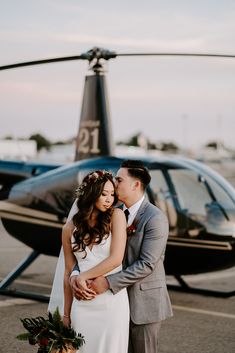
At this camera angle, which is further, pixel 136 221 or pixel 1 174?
pixel 1 174

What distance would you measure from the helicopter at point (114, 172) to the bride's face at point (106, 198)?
13.4 ft

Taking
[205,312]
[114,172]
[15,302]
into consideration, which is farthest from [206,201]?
[15,302]

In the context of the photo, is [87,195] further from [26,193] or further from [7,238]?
[7,238]

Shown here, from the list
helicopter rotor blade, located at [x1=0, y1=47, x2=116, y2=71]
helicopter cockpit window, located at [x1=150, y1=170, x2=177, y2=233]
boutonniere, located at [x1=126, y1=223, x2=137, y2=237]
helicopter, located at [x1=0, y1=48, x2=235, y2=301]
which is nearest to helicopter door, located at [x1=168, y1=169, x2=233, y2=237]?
helicopter, located at [x1=0, y1=48, x2=235, y2=301]

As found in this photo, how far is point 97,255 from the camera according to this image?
360cm

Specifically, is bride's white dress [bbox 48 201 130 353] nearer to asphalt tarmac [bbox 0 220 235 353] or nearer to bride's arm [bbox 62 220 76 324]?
bride's arm [bbox 62 220 76 324]

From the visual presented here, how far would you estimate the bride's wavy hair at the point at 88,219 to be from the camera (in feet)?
11.7

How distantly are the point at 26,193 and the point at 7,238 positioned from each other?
6648 mm

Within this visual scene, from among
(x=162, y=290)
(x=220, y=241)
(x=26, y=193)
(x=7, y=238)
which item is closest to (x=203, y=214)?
(x=220, y=241)

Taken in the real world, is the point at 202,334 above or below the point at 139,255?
below

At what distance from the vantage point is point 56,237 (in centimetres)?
823

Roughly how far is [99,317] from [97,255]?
34cm

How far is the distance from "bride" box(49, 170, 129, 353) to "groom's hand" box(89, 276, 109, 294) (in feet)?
0.09

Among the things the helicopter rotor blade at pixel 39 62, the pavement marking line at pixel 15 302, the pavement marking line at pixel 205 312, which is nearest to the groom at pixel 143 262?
the pavement marking line at pixel 205 312
